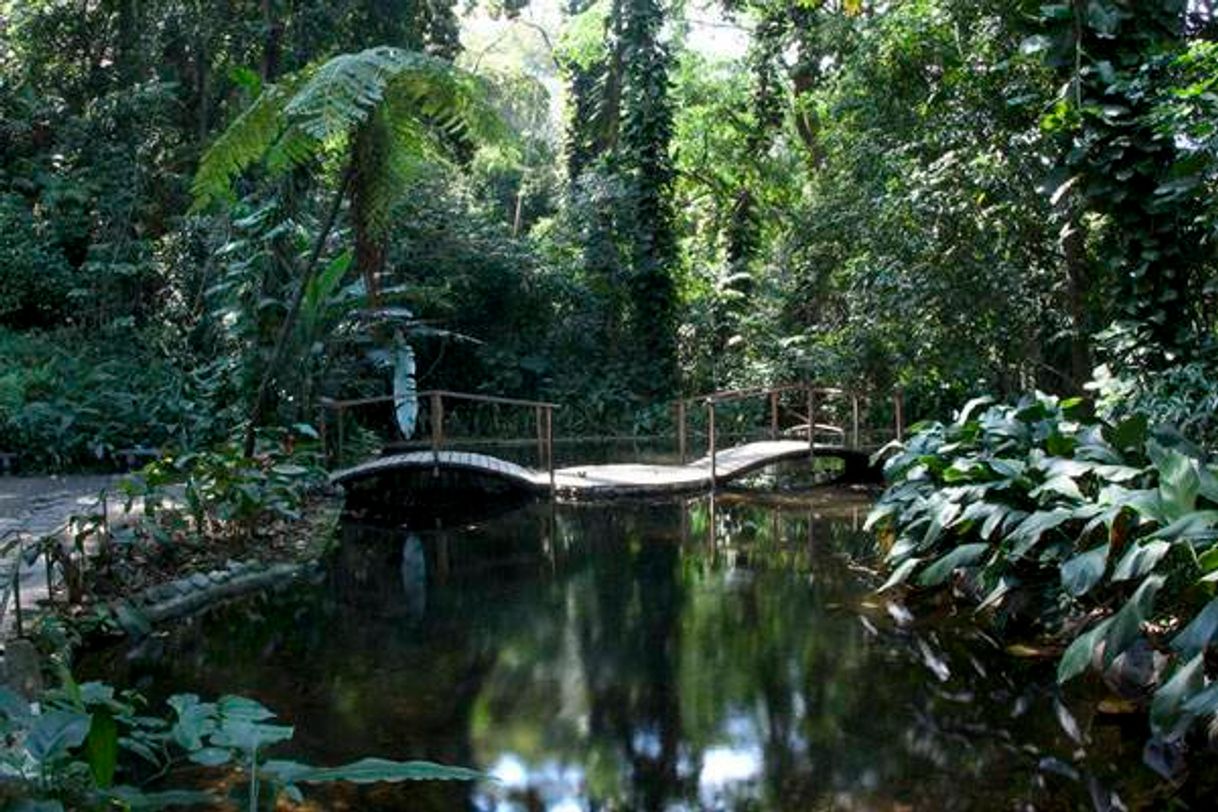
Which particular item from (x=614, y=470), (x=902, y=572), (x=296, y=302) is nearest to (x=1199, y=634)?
(x=902, y=572)

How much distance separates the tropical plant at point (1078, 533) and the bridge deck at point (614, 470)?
3.52 metres

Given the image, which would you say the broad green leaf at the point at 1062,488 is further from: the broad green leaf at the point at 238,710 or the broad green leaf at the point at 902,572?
the broad green leaf at the point at 238,710

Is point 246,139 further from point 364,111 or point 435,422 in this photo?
point 435,422

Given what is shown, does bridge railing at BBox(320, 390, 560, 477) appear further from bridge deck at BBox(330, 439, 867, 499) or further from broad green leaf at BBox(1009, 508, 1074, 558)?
broad green leaf at BBox(1009, 508, 1074, 558)

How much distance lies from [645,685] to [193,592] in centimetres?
290

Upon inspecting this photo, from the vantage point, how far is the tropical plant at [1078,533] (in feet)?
12.9

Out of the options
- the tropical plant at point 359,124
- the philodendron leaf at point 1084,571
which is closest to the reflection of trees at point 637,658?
the philodendron leaf at point 1084,571

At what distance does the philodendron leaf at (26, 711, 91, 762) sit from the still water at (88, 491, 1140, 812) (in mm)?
971

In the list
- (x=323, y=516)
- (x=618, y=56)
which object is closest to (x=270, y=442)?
(x=323, y=516)

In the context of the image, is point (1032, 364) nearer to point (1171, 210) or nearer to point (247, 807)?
point (1171, 210)

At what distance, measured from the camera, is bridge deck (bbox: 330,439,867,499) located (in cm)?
1021

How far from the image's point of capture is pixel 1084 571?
14.7 feet

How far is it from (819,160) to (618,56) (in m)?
3.72

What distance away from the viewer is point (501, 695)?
15.8ft
